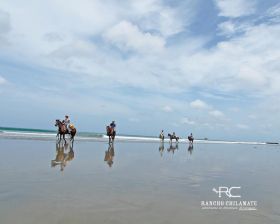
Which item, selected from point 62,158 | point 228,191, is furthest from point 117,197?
point 62,158

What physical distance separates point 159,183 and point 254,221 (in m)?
4.49

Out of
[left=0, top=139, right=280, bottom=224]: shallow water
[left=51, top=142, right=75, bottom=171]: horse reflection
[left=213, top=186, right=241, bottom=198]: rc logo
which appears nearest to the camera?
[left=0, top=139, right=280, bottom=224]: shallow water

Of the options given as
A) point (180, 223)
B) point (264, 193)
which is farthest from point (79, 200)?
point (264, 193)

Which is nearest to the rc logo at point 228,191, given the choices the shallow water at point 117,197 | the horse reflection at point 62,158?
the shallow water at point 117,197

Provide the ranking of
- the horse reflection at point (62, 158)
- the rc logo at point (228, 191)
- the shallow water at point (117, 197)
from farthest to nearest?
the horse reflection at point (62, 158), the rc logo at point (228, 191), the shallow water at point (117, 197)

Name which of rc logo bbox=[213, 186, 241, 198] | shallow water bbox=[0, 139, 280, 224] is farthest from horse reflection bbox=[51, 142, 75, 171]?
rc logo bbox=[213, 186, 241, 198]

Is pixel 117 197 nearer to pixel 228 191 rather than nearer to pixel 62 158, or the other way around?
pixel 228 191

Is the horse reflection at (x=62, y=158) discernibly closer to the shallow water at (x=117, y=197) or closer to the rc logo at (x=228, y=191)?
the shallow water at (x=117, y=197)

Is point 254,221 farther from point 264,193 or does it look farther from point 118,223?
point 264,193

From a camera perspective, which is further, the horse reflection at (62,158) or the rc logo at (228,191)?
the horse reflection at (62,158)

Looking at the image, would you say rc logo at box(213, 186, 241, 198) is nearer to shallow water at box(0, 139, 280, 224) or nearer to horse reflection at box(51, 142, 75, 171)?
shallow water at box(0, 139, 280, 224)

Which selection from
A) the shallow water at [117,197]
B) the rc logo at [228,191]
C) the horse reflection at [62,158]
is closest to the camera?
the shallow water at [117,197]

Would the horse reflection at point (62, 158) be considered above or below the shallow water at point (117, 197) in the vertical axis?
above

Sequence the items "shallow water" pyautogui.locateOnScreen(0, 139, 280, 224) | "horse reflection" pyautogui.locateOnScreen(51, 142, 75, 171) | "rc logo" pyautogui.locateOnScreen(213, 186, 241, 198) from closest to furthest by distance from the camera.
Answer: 1. "shallow water" pyautogui.locateOnScreen(0, 139, 280, 224)
2. "rc logo" pyautogui.locateOnScreen(213, 186, 241, 198)
3. "horse reflection" pyautogui.locateOnScreen(51, 142, 75, 171)
